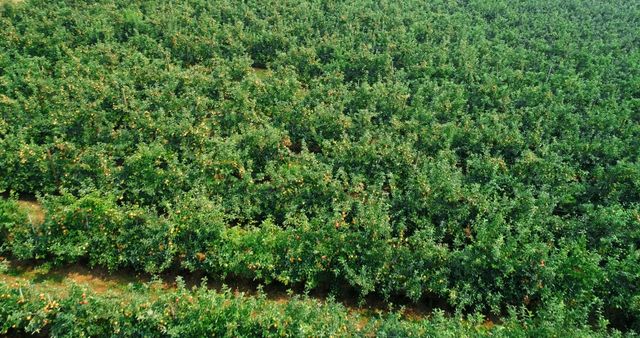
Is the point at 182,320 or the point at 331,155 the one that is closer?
the point at 182,320

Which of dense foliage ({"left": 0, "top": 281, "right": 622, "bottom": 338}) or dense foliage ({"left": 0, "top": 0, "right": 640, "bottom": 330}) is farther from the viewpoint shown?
dense foliage ({"left": 0, "top": 0, "right": 640, "bottom": 330})

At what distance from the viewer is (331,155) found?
1970cm

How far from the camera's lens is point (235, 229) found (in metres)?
15.6

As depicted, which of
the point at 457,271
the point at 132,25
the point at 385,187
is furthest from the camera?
the point at 132,25

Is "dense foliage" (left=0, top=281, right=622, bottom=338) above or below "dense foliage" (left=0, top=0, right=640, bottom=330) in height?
below

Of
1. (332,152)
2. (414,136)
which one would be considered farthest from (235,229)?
(414,136)

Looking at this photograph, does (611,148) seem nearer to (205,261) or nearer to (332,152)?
(332,152)

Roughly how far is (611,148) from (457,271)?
10.9 metres

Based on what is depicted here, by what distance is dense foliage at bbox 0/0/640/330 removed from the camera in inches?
581

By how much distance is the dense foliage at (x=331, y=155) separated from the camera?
14.8 metres

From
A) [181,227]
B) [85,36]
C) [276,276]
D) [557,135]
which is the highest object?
[85,36]

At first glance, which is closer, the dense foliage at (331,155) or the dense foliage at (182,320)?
the dense foliage at (182,320)

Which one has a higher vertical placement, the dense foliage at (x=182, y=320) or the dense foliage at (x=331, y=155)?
the dense foliage at (x=331, y=155)

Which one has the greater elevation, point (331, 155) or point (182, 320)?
point (331, 155)
